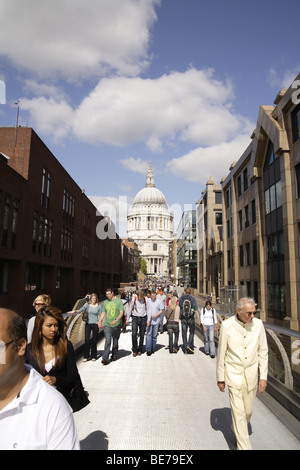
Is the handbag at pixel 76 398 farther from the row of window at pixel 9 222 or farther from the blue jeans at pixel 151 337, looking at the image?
the row of window at pixel 9 222

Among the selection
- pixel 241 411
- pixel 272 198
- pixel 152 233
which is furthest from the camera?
pixel 152 233

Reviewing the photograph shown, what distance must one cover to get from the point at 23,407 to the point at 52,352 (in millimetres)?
1864

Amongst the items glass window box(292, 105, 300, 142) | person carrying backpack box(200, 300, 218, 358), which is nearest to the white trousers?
person carrying backpack box(200, 300, 218, 358)

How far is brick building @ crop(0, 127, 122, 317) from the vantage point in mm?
19781

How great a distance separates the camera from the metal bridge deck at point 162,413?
14.6 feet

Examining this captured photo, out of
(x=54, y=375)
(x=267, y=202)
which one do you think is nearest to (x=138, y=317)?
(x=54, y=375)

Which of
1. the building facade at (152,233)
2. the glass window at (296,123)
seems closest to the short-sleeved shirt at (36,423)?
the glass window at (296,123)

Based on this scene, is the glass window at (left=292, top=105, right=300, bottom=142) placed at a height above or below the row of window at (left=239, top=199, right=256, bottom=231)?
above

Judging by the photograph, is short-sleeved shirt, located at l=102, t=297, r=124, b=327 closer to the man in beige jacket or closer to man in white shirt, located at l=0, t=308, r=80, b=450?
the man in beige jacket

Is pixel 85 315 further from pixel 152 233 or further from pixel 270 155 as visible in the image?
pixel 152 233

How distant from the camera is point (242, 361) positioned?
4297mm

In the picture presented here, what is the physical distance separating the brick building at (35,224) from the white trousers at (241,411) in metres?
16.9

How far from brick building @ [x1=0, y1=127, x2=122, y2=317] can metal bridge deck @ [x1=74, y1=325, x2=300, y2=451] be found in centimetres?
1342

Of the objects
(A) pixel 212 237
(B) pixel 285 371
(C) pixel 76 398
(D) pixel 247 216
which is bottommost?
(B) pixel 285 371
